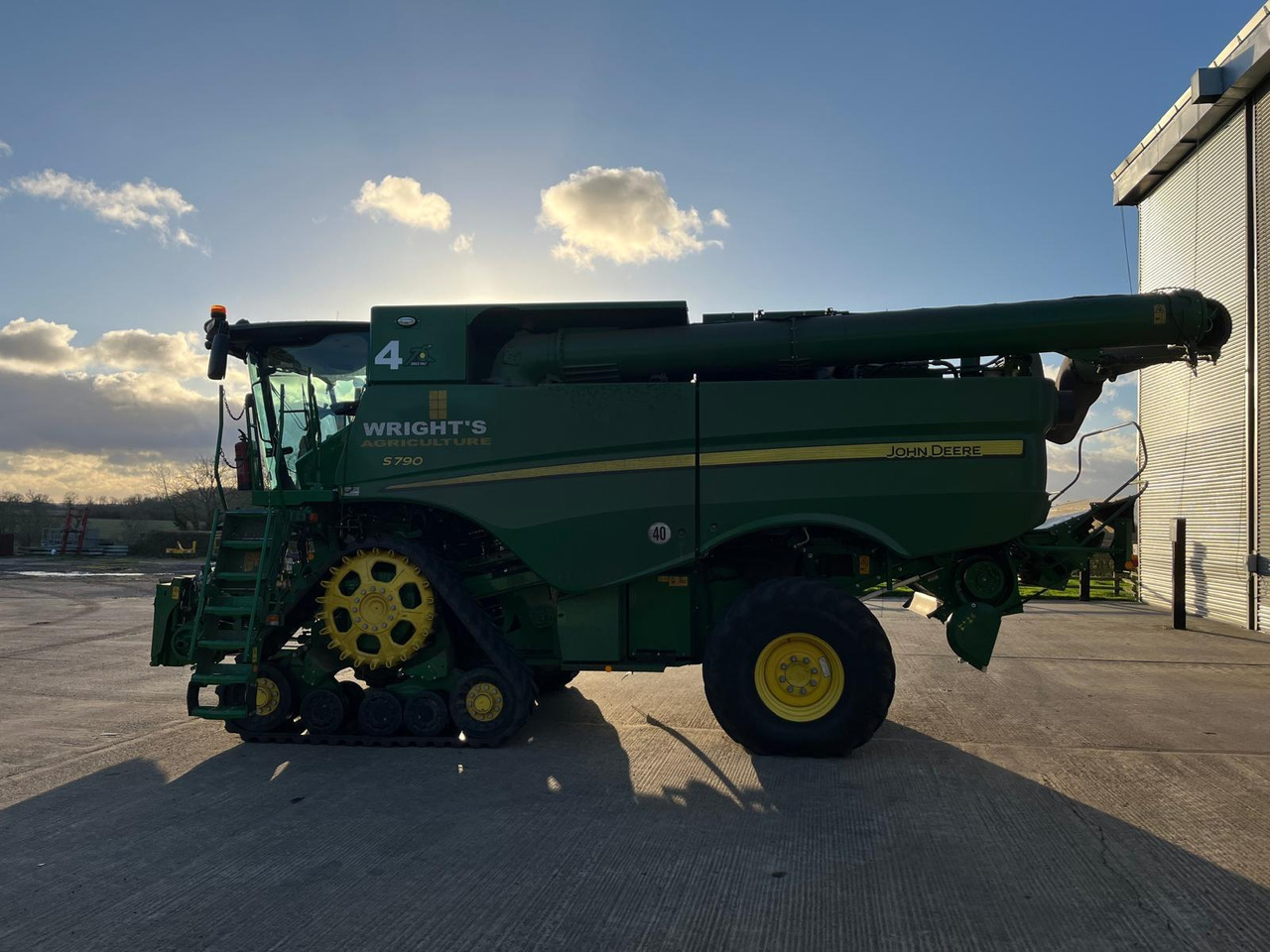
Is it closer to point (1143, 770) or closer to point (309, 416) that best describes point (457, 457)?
point (309, 416)

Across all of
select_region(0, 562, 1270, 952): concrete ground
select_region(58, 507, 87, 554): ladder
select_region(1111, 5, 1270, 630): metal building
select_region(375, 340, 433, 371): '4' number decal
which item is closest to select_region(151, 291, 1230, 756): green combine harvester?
select_region(375, 340, 433, 371): '4' number decal

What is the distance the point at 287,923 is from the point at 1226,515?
1594 cm

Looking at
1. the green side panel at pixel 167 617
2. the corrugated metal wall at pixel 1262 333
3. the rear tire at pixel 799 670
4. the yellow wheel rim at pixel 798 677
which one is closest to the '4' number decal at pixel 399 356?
the green side panel at pixel 167 617

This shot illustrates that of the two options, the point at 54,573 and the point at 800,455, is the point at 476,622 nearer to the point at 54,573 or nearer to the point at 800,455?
the point at 800,455

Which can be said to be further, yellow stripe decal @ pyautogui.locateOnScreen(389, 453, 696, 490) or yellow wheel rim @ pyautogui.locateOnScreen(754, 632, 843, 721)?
yellow stripe decal @ pyautogui.locateOnScreen(389, 453, 696, 490)

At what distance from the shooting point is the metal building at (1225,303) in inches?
→ 525

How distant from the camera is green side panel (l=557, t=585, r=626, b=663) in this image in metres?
6.47

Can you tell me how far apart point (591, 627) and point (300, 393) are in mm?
3135

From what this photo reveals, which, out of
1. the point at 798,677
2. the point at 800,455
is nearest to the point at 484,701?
the point at 798,677

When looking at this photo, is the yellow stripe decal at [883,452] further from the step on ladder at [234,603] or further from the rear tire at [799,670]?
the step on ladder at [234,603]

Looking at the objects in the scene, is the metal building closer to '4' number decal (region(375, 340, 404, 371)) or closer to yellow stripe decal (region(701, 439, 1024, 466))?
yellow stripe decal (region(701, 439, 1024, 466))

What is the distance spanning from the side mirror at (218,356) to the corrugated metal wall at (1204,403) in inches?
590

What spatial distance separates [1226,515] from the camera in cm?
1442

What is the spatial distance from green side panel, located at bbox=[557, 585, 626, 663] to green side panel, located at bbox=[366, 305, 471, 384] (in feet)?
6.53
